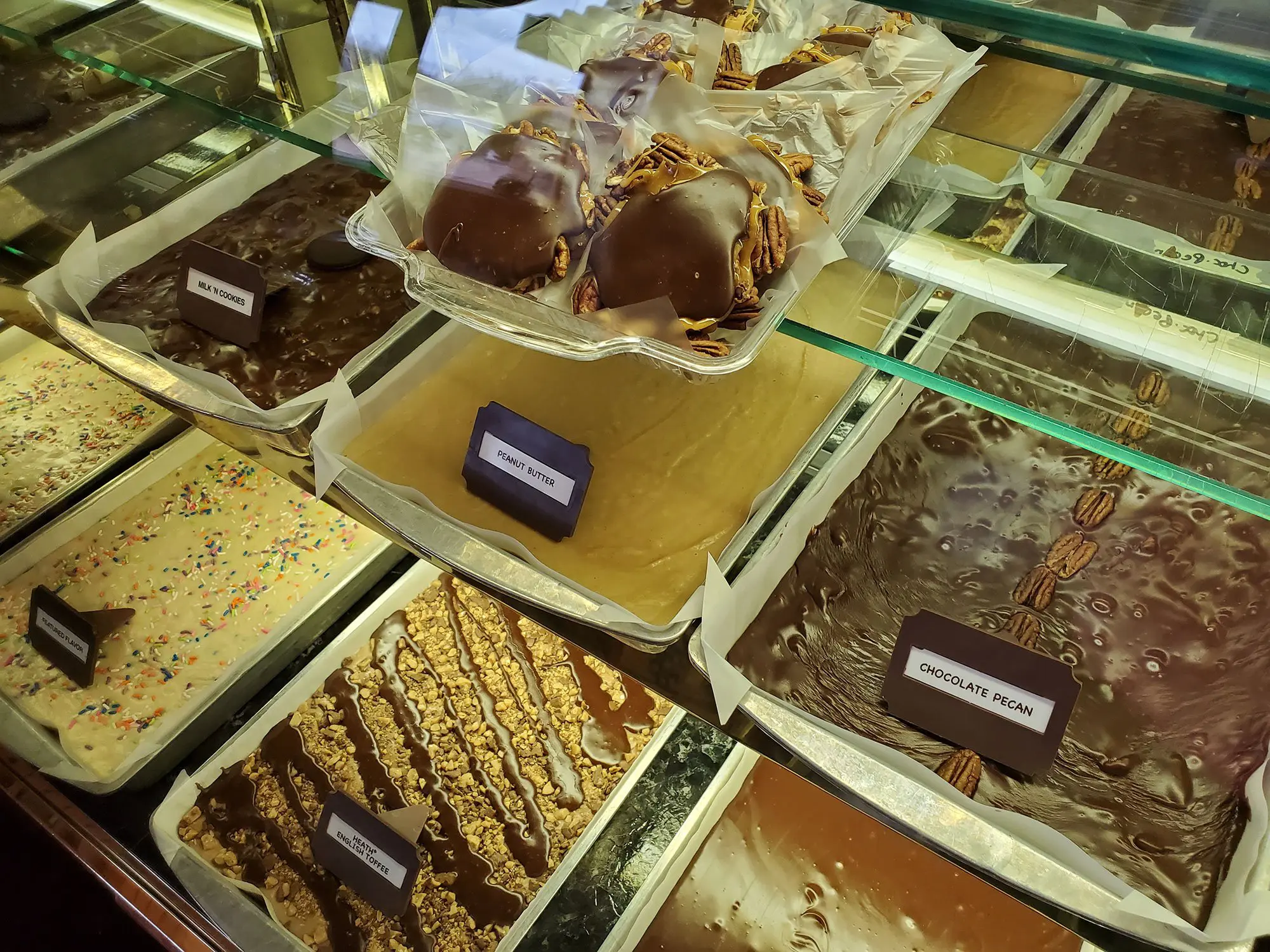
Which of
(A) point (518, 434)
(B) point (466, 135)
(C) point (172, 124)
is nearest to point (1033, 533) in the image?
(A) point (518, 434)

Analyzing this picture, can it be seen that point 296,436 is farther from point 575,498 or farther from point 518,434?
point 575,498

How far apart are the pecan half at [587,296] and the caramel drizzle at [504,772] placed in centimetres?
85

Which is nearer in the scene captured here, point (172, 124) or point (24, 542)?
point (24, 542)

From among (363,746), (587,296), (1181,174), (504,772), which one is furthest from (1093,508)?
(363,746)

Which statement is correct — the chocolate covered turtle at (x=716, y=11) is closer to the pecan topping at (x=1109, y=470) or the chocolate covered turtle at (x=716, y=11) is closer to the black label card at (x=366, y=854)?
the pecan topping at (x=1109, y=470)

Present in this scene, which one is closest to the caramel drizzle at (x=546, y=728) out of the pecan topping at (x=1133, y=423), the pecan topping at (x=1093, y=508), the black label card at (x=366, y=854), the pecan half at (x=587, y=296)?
the black label card at (x=366, y=854)

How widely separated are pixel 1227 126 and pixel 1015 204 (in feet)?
3.39

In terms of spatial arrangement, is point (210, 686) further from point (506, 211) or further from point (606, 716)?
point (506, 211)

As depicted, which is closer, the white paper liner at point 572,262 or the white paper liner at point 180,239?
the white paper liner at point 572,262

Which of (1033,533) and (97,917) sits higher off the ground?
(1033,533)

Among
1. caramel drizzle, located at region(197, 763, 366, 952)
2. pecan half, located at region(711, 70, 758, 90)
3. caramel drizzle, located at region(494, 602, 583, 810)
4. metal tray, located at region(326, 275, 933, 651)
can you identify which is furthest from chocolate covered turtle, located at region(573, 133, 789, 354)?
caramel drizzle, located at region(197, 763, 366, 952)

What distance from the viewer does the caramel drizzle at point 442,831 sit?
149 centimetres

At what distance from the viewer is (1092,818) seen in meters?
1.06

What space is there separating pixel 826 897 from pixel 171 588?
1.50 metres
